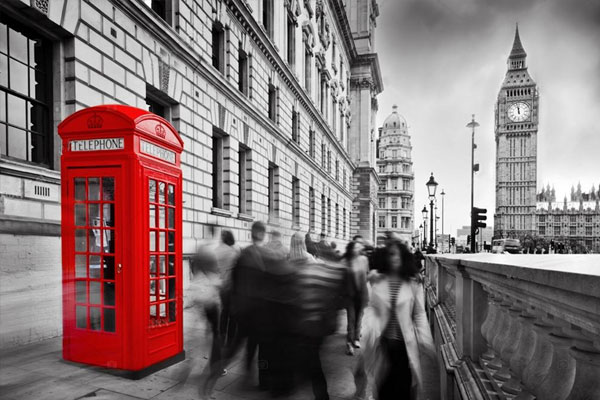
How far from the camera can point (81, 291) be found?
15.7 ft

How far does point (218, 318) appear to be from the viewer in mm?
4836

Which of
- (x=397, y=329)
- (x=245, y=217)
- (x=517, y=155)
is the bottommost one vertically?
(x=397, y=329)

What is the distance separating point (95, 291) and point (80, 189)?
1.17 metres

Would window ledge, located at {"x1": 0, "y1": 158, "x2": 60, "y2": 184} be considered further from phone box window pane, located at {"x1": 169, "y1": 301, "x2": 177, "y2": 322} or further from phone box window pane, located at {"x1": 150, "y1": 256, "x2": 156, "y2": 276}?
phone box window pane, located at {"x1": 169, "y1": 301, "x2": 177, "y2": 322}

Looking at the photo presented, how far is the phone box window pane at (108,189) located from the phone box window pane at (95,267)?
0.70 m

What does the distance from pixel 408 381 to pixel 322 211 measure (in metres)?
25.9

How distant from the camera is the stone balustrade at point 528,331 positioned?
158 cm

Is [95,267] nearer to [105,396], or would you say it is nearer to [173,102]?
[105,396]

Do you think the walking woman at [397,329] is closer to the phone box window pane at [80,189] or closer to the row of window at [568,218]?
the phone box window pane at [80,189]

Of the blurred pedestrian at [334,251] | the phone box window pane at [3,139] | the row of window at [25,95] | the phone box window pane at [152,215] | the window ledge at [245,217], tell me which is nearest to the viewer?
the phone box window pane at [152,215]

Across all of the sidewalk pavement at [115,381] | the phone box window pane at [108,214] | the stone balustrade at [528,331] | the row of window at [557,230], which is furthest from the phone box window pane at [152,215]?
the row of window at [557,230]

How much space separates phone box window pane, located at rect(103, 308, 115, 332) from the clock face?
468ft

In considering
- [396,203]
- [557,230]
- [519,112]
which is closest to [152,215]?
[396,203]

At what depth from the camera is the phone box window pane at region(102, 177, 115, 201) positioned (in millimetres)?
4691
